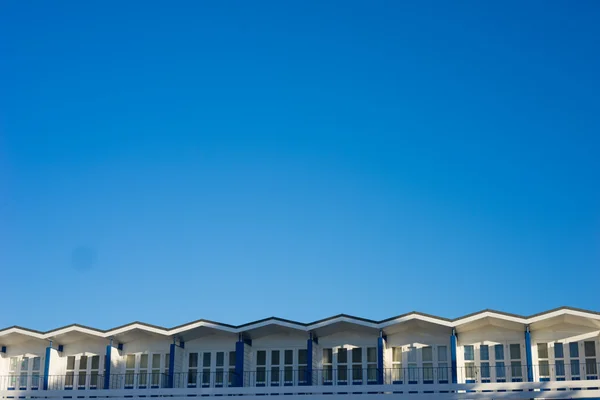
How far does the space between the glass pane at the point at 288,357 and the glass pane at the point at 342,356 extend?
7.53 ft

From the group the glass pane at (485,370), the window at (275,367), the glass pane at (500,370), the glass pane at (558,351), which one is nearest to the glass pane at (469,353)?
the glass pane at (485,370)

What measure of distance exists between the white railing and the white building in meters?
0.05

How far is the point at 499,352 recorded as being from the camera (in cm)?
3869

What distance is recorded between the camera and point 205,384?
4184cm

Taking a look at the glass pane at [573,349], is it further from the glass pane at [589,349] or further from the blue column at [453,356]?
the blue column at [453,356]

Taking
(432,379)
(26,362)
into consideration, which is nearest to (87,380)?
(26,362)

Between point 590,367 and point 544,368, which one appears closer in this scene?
point 590,367

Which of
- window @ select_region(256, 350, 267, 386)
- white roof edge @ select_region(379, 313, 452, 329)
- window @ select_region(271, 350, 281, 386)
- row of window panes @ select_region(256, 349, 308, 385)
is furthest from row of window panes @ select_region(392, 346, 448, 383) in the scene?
window @ select_region(256, 350, 267, 386)

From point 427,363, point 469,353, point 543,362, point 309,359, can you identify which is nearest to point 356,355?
point 309,359

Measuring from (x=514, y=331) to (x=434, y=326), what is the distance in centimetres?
349

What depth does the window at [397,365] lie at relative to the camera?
39.8 metres

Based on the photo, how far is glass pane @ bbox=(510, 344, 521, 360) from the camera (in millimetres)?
38312

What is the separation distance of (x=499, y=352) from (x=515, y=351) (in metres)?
0.70

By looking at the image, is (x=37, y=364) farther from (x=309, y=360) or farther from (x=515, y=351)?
(x=515, y=351)
